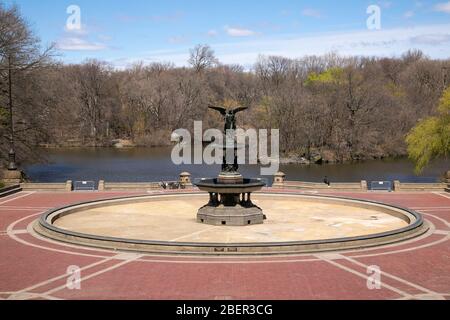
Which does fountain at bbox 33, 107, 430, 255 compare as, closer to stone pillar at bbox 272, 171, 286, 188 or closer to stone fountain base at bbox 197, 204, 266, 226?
stone fountain base at bbox 197, 204, 266, 226

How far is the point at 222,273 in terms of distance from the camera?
18.6 metres

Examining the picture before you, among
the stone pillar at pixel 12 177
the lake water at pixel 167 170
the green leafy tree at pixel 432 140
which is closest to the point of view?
the stone pillar at pixel 12 177

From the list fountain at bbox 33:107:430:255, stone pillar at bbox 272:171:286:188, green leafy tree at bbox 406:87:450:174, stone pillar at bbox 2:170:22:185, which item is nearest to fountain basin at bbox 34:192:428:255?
fountain at bbox 33:107:430:255

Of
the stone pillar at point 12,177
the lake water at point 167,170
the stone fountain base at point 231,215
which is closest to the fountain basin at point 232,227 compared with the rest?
the stone fountain base at point 231,215

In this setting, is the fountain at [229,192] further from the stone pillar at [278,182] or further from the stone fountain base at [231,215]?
the stone pillar at [278,182]

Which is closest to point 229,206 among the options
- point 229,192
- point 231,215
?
point 231,215

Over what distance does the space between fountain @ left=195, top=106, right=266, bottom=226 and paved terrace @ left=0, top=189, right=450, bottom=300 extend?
21.2 ft

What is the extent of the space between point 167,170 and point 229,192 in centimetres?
4658

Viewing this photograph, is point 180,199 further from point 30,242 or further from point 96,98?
point 96,98

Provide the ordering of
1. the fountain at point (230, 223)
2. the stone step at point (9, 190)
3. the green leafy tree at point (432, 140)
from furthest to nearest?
the green leafy tree at point (432, 140) < the stone step at point (9, 190) < the fountain at point (230, 223)

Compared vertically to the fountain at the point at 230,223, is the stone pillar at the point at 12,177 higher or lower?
higher

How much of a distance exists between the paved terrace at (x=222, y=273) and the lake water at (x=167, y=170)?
3922 cm

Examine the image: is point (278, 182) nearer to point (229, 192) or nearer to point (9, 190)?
point (229, 192)

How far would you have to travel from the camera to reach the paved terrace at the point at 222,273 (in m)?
16.5
